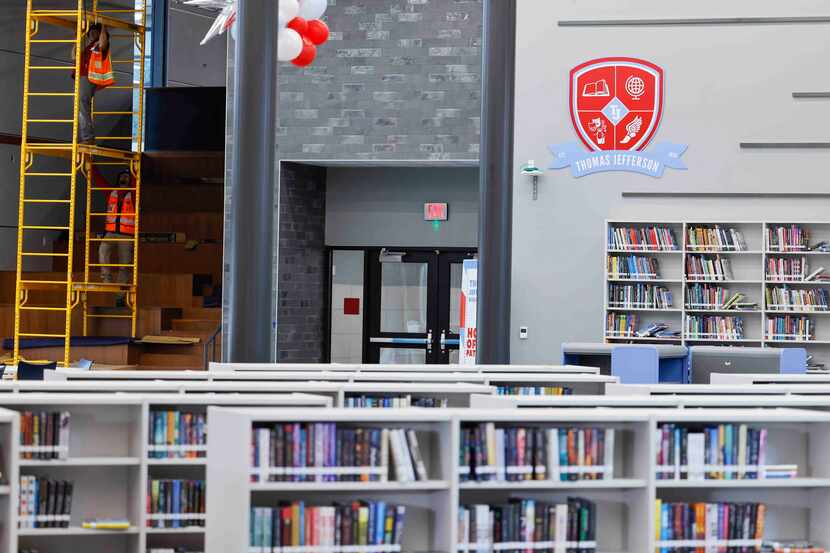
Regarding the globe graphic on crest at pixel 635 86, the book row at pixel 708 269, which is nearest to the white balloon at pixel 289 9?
the globe graphic on crest at pixel 635 86

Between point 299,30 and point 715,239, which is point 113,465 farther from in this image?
point 715,239

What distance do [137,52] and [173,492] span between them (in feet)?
46.9

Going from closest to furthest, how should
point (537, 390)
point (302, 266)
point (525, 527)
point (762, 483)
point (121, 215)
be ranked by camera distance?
point (525, 527), point (762, 483), point (537, 390), point (302, 266), point (121, 215)

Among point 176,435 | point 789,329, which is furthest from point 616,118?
point 176,435

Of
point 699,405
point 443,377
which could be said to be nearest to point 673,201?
point 443,377

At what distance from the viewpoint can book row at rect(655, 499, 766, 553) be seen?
446cm

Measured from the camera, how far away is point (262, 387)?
6.64 m

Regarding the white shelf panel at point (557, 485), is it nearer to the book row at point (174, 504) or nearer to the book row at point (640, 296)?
the book row at point (174, 504)

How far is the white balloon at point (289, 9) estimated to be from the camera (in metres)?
9.27

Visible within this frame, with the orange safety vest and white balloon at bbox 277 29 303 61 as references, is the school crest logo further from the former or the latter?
the orange safety vest

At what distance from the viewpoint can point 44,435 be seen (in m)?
5.08

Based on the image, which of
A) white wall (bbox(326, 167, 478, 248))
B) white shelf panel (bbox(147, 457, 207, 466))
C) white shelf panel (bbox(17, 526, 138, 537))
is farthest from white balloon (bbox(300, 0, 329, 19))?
white wall (bbox(326, 167, 478, 248))

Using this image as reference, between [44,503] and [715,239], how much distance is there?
347 inches

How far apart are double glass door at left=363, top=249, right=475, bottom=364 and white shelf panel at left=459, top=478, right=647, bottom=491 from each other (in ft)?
37.8
